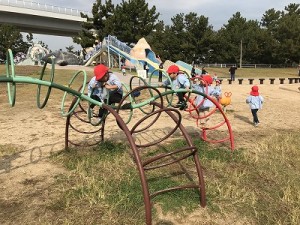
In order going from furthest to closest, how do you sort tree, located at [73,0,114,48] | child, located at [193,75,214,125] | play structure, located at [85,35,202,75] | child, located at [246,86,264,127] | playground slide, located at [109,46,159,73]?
tree, located at [73,0,114,48] < play structure, located at [85,35,202,75] < playground slide, located at [109,46,159,73] < child, located at [246,86,264,127] < child, located at [193,75,214,125]

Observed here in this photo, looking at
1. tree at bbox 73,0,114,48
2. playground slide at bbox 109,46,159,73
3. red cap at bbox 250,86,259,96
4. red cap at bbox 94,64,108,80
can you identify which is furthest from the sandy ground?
tree at bbox 73,0,114,48

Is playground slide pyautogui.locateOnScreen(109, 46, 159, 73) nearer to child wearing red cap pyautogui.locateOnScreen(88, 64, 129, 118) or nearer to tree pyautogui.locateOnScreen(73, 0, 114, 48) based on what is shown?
tree pyautogui.locateOnScreen(73, 0, 114, 48)

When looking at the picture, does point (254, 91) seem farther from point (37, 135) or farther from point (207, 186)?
point (37, 135)

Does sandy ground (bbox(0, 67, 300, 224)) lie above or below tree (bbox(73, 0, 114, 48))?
below

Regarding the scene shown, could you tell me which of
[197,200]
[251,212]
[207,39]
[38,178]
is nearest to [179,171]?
[197,200]

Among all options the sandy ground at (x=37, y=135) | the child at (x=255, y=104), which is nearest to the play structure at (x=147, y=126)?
the sandy ground at (x=37, y=135)

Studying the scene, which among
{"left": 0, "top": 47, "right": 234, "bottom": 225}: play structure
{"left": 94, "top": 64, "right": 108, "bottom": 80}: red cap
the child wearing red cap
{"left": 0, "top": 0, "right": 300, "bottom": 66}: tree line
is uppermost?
{"left": 0, "top": 0, "right": 300, "bottom": 66}: tree line

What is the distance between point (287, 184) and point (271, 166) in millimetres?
701

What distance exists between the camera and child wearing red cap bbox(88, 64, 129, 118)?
4.95 meters

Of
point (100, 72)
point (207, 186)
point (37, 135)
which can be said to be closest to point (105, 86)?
point (100, 72)

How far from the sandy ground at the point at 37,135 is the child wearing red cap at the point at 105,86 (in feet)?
4.38

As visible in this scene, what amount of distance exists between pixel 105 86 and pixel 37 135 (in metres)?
2.98

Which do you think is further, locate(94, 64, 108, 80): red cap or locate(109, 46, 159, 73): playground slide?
locate(109, 46, 159, 73): playground slide

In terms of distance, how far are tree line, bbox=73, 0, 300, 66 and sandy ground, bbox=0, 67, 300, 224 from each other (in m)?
31.9
